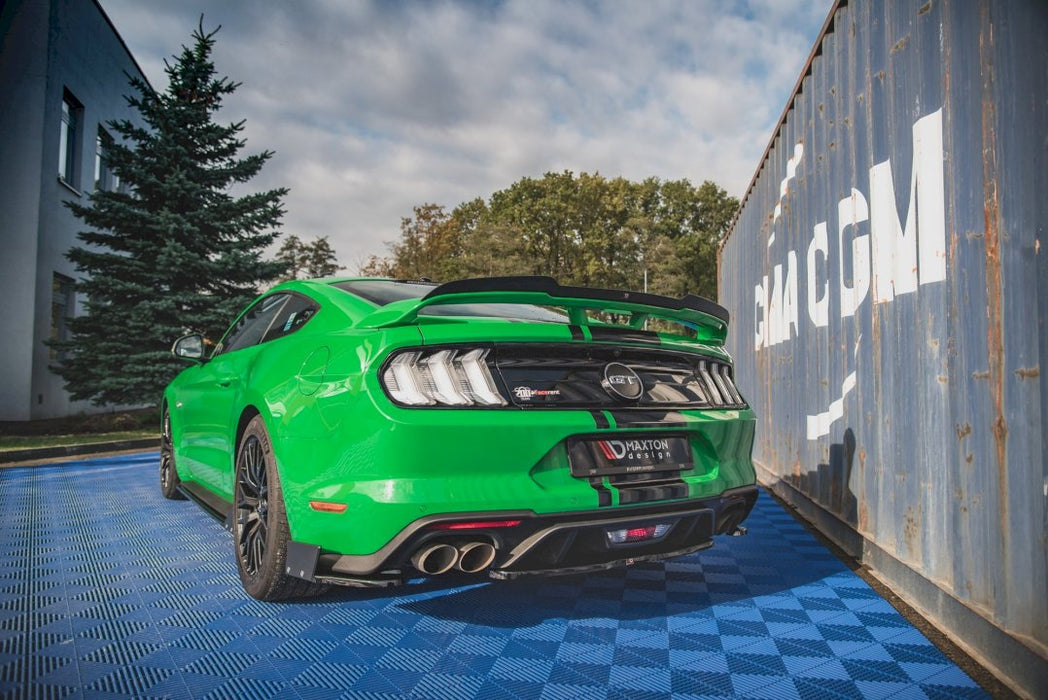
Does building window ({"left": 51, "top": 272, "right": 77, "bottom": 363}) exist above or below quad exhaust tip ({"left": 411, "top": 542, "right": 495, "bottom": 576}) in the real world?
above

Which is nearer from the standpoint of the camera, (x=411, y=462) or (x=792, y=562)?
(x=411, y=462)

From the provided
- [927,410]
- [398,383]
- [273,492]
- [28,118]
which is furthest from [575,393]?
[28,118]

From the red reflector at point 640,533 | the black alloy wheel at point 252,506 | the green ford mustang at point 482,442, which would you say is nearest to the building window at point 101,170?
the black alloy wheel at point 252,506

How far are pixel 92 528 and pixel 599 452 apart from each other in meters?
3.79

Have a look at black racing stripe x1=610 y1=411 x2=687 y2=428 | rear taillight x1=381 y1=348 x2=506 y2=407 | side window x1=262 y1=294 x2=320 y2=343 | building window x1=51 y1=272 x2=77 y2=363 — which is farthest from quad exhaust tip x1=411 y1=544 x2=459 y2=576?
building window x1=51 y1=272 x2=77 y2=363

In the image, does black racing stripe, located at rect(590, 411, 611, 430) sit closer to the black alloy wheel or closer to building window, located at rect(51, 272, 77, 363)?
the black alloy wheel

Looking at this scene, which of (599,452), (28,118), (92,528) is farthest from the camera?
(28,118)

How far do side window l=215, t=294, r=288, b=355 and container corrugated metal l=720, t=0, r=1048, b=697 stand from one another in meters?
3.20

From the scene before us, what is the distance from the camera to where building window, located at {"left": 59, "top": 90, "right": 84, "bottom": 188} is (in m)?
15.6

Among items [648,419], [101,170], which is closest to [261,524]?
[648,419]

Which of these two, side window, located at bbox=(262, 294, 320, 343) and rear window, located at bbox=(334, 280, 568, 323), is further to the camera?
side window, located at bbox=(262, 294, 320, 343)

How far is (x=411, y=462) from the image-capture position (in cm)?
218

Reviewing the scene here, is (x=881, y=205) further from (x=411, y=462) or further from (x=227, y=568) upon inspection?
(x=227, y=568)

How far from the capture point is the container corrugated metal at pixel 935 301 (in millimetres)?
2229
